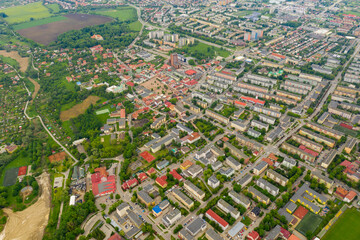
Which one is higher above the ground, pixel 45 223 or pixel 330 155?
pixel 330 155

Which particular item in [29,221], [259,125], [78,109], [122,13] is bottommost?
[78,109]

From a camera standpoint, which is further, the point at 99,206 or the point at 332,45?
→ the point at 332,45

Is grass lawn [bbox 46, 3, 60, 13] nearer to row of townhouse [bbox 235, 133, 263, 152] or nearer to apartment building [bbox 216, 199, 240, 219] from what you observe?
row of townhouse [bbox 235, 133, 263, 152]

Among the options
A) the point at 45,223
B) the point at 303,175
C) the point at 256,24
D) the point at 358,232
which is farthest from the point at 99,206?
the point at 256,24

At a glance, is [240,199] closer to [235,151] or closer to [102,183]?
[235,151]

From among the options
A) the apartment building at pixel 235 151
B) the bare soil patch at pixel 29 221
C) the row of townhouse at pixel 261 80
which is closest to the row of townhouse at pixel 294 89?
the row of townhouse at pixel 261 80

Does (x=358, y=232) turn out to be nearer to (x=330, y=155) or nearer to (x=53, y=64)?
(x=330, y=155)

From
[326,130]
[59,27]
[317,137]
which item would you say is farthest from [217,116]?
[59,27]
